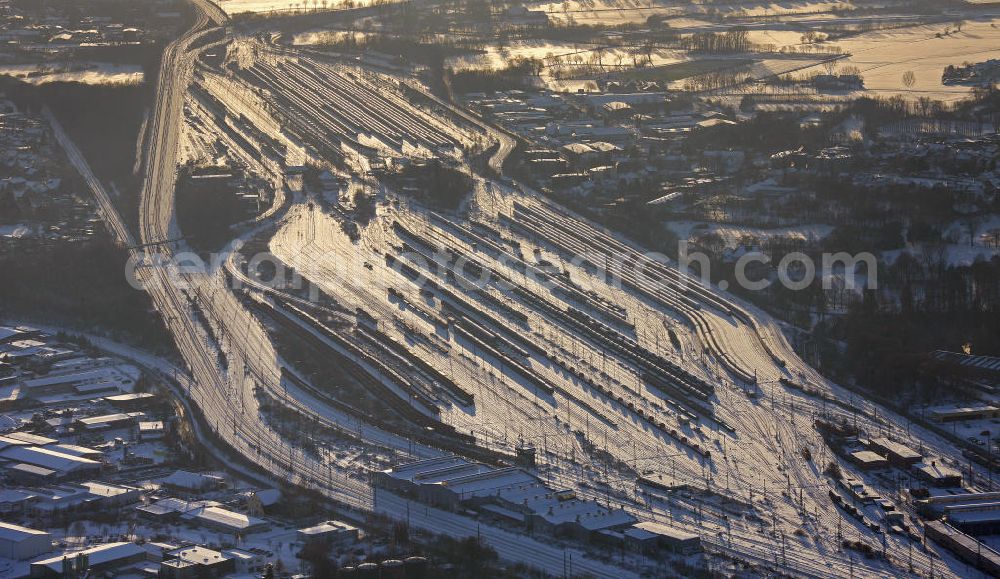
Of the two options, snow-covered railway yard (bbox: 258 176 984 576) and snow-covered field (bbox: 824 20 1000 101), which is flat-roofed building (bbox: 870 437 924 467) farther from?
snow-covered field (bbox: 824 20 1000 101)

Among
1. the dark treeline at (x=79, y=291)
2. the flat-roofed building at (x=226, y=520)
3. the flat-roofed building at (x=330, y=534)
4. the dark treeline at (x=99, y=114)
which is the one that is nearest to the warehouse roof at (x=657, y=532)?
the flat-roofed building at (x=330, y=534)

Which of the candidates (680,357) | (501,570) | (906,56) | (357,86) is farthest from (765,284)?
(906,56)

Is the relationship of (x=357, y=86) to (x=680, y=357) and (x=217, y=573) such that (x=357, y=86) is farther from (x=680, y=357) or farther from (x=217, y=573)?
(x=217, y=573)

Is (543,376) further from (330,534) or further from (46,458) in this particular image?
(46,458)

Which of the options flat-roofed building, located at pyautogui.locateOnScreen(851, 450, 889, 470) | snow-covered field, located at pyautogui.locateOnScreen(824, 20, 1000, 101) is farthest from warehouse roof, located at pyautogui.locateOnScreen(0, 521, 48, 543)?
snow-covered field, located at pyautogui.locateOnScreen(824, 20, 1000, 101)

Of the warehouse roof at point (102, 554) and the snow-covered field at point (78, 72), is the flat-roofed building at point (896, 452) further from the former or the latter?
the snow-covered field at point (78, 72)

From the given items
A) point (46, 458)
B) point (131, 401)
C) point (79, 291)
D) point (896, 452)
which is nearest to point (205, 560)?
point (46, 458)

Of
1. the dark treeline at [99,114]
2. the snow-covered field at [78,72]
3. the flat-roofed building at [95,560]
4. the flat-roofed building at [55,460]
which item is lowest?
the flat-roofed building at [55,460]

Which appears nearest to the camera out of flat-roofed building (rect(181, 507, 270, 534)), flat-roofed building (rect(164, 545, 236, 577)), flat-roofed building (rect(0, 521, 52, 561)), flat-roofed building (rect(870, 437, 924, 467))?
flat-roofed building (rect(164, 545, 236, 577))
